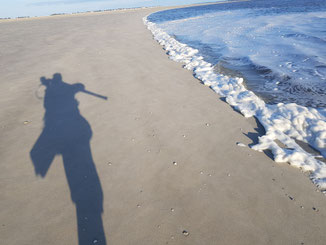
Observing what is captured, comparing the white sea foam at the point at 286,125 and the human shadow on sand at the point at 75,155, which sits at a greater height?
the human shadow on sand at the point at 75,155

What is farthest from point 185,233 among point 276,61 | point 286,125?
point 276,61

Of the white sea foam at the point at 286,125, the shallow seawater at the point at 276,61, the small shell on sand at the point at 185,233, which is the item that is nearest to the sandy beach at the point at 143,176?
the small shell on sand at the point at 185,233

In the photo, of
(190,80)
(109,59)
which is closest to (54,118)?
(190,80)

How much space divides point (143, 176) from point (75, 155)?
1.67 meters

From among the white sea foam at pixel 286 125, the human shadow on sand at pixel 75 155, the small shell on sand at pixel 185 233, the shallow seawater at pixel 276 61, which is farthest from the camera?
the shallow seawater at pixel 276 61

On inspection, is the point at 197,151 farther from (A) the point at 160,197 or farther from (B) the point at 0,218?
(B) the point at 0,218

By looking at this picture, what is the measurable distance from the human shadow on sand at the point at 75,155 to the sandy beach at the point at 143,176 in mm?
20

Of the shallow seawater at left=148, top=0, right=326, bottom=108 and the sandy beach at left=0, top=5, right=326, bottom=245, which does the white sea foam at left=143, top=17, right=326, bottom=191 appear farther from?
the shallow seawater at left=148, top=0, right=326, bottom=108

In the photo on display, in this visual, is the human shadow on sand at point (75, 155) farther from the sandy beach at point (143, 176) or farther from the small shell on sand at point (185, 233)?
the small shell on sand at point (185, 233)

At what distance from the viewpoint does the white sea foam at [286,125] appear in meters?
3.80

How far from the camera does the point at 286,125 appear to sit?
16.1 ft

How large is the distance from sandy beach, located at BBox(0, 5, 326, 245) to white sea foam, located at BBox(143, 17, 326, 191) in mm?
244

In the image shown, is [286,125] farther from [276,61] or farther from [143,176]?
[276,61]

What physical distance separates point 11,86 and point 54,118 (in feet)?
12.9
